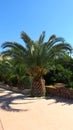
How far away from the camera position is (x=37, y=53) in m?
19.0

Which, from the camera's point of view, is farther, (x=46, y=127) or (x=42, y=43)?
(x=42, y=43)

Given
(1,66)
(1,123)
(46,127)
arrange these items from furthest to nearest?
(1,66)
(1,123)
(46,127)

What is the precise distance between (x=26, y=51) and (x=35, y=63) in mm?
1223

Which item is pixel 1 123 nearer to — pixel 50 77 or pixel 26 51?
pixel 26 51

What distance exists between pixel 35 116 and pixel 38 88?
7521 millimetres

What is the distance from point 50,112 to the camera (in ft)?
41.5

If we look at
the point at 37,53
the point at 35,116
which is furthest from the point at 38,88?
the point at 35,116

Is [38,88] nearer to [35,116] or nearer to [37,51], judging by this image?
[37,51]

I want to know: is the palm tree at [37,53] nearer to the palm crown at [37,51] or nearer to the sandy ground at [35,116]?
the palm crown at [37,51]

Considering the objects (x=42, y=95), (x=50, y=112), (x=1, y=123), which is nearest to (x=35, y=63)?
(x=42, y=95)

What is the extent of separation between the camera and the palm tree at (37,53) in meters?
19.0

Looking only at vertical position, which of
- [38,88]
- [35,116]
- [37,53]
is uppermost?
[37,53]

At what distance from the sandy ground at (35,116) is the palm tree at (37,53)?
4381 millimetres

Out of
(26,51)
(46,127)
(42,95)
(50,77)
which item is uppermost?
(26,51)
